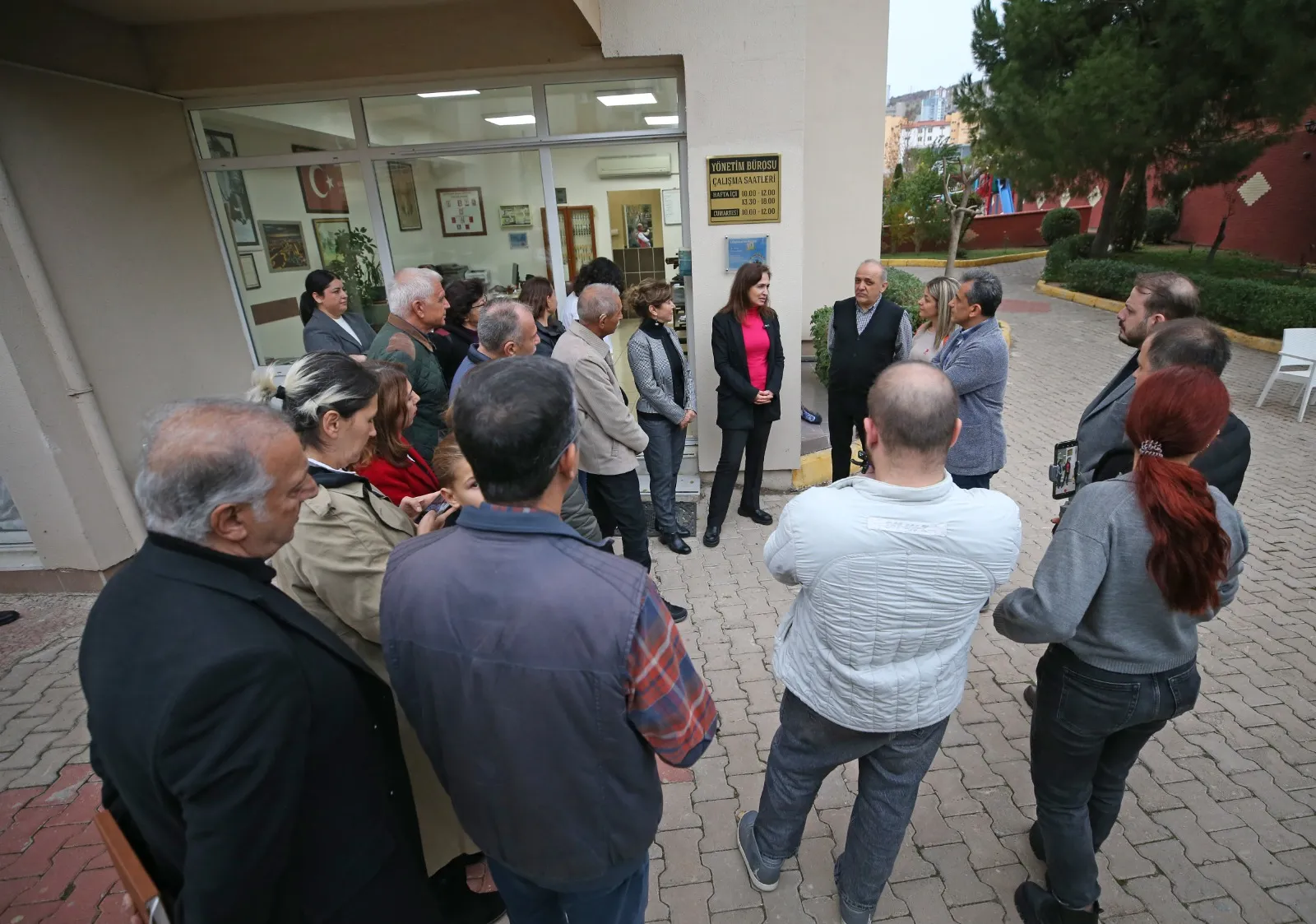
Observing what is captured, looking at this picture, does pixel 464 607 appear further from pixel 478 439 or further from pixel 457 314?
pixel 457 314

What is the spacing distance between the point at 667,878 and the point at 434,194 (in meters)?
5.63

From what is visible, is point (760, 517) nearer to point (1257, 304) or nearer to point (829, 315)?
point (829, 315)

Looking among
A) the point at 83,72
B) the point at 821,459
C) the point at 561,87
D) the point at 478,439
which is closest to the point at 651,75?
the point at 561,87

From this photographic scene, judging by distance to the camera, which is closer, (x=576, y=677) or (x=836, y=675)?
(x=576, y=677)

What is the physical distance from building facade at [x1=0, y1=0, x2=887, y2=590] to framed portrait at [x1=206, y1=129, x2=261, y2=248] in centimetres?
2

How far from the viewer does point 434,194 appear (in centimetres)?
582

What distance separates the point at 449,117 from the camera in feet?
17.3

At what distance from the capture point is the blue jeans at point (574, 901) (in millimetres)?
1610

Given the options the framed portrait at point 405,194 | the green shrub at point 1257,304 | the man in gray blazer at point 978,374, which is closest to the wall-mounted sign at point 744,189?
the man in gray blazer at point 978,374

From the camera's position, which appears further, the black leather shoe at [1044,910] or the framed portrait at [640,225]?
the framed portrait at [640,225]

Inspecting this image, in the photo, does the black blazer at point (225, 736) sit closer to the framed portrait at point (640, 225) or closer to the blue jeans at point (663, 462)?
the blue jeans at point (663, 462)

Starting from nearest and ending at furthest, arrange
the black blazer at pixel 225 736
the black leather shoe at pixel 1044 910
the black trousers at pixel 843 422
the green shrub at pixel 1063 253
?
1. the black blazer at pixel 225 736
2. the black leather shoe at pixel 1044 910
3. the black trousers at pixel 843 422
4. the green shrub at pixel 1063 253

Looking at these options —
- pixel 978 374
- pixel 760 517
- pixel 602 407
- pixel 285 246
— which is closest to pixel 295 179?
pixel 285 246

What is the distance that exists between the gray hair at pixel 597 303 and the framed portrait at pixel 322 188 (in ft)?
11.2
